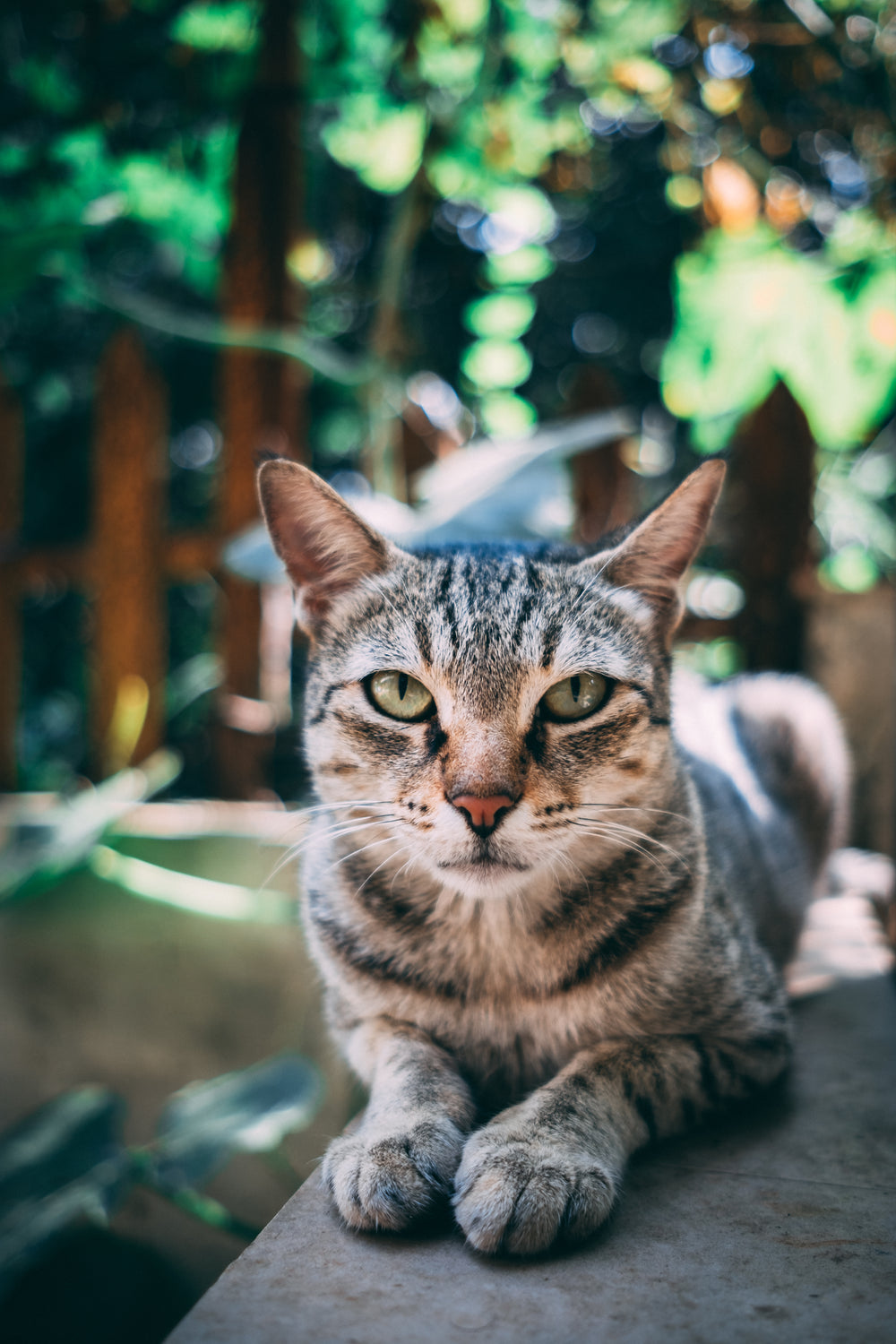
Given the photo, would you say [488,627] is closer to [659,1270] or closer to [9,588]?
[659,1270]

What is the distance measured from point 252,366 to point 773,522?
1841mm

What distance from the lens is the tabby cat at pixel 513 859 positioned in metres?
1.09

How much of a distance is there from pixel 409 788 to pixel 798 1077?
780mm

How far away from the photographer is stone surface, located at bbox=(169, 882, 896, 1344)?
777mm

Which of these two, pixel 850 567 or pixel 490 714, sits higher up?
pixel 490 714

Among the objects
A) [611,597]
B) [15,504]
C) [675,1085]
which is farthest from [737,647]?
[15,504]

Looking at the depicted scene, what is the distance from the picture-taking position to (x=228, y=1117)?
1.53 metres

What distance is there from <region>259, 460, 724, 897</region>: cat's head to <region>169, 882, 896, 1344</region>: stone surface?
407 mm

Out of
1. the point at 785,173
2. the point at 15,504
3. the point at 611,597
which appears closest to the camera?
the point at 611,597

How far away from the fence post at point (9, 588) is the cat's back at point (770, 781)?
2.56m

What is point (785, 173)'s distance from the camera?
3088 mm

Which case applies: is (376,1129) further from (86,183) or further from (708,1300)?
(86,183)

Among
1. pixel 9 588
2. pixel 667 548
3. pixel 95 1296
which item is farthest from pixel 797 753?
pixel 9 588

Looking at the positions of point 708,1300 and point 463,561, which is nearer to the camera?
point 708,1300
